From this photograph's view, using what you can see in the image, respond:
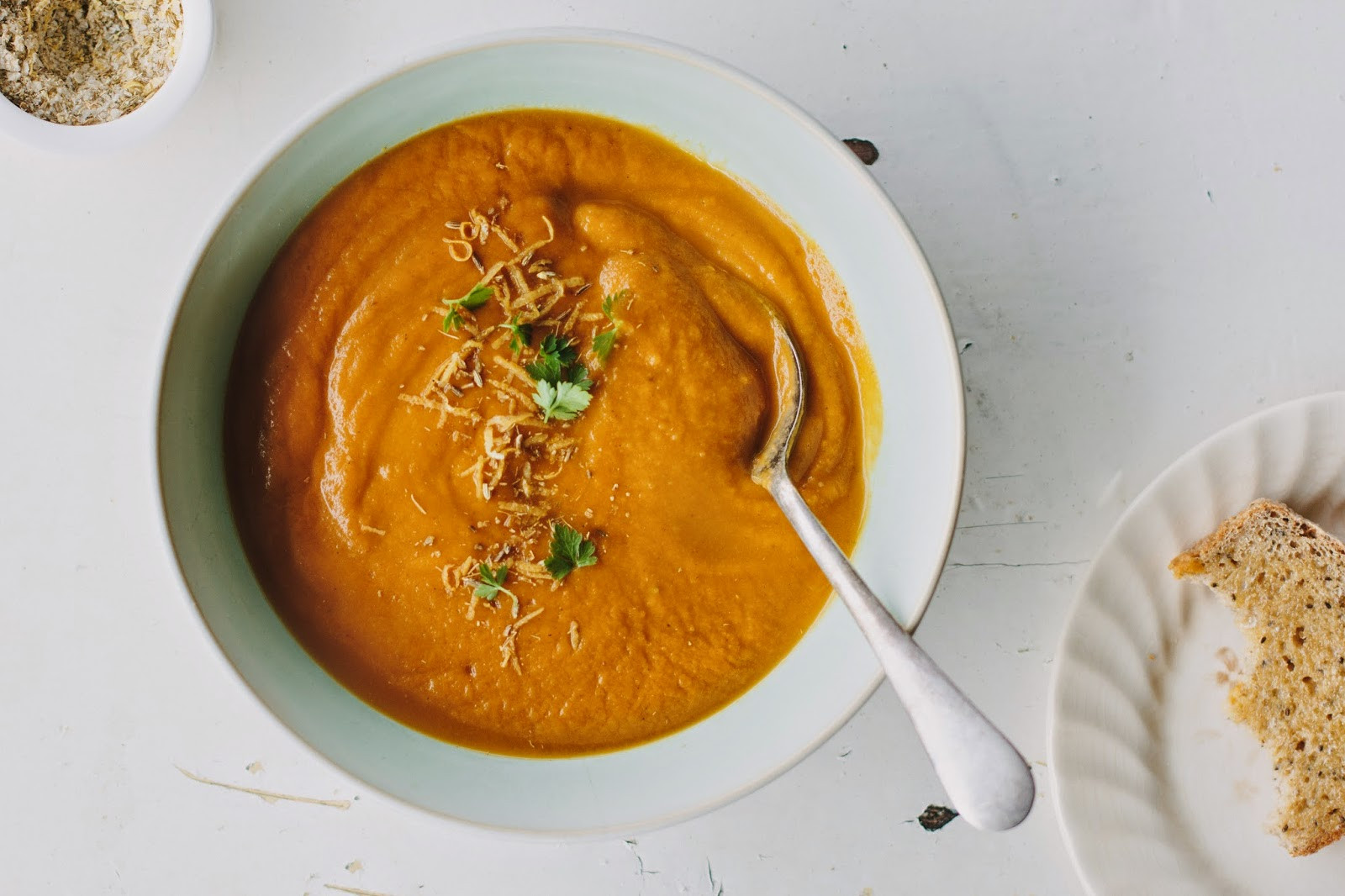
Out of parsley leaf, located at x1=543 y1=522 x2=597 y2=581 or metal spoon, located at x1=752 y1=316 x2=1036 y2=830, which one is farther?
parsley leaf, located at x1=543 y1=522 x2=597 y2=581

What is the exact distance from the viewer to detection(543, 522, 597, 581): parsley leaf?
1.89 m

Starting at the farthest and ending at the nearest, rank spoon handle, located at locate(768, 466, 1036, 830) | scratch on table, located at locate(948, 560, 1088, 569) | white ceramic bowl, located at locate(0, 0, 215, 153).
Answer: scratch on table, located at locate(948, 560, 1088, 569), white ceramic bowl, located at locate(0, 0, 215, 153), spoon handle, located at locate(768, 466, 1036, 830)

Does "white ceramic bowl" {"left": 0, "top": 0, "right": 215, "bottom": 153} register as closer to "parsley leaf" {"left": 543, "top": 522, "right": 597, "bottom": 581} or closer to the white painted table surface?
the white painted table surface

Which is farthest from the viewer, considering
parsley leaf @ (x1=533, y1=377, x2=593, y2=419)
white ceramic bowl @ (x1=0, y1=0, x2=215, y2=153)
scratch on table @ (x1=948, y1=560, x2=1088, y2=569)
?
scratch on table @ (x1=948, y1=560, x2=1088, y2=569)

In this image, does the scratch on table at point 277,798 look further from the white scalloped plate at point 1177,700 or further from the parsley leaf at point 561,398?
the white scalloped plate at point 1177,700

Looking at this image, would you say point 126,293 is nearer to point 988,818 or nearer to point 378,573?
point 378,573

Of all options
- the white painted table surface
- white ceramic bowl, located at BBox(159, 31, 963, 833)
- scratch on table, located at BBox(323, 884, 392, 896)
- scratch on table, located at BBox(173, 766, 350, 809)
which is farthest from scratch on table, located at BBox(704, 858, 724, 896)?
scratch on table, located at BBox(173, 766, 350, 809)

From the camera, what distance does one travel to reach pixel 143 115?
219 centimetres

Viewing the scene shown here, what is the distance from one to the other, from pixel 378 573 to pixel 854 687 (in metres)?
0.96

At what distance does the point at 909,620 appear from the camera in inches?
74.0

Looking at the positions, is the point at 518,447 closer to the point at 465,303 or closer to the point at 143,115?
the point at 465,303

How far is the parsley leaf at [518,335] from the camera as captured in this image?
6.22 feet

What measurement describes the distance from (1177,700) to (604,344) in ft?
5.15

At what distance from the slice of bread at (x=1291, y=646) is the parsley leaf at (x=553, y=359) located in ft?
4.69
